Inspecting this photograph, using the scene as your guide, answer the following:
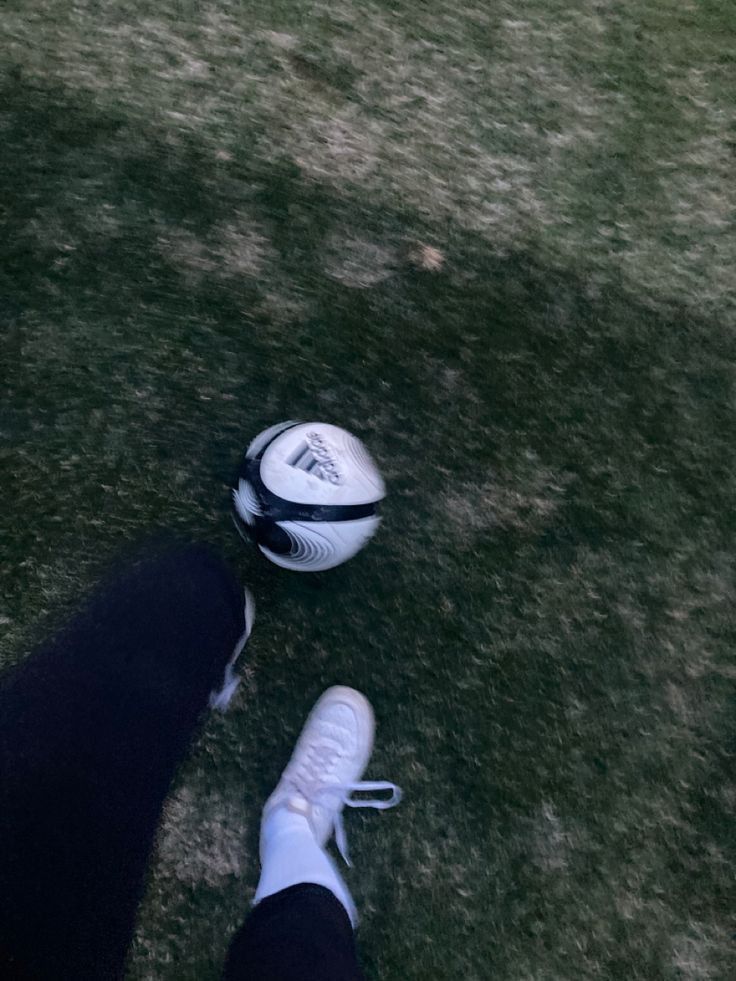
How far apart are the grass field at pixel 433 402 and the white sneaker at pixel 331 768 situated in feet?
0.15

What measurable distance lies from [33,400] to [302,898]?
137 centimetres

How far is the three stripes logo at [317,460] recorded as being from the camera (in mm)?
1577

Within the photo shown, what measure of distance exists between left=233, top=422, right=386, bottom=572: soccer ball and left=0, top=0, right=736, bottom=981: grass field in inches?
7.9

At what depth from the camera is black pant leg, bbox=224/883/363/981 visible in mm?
1317

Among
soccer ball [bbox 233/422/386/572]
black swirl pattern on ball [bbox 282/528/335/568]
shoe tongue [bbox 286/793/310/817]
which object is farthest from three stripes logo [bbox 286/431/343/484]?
shoe tongue [bbox 286/793/310/817]

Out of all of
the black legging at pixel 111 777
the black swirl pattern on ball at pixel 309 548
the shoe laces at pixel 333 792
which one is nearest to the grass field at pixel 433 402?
the shoe laces at pixel 333 792

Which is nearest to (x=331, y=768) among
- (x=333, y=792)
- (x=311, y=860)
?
(x=333, y=792)

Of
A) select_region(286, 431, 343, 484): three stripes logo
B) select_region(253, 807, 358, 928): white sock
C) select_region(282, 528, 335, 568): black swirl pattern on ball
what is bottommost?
select_region(253, 807, 358, 928): white sock

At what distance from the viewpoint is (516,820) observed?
70.0 inches

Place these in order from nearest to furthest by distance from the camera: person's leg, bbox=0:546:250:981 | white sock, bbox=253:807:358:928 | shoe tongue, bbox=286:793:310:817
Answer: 1. person's leg, bbox=0:546:250:981
2. white sock, bbox=253:807:358:928
3. shoe tongue, bbox=286:793:310:817

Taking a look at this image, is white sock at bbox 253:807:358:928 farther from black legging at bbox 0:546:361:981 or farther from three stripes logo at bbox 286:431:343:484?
three stripes logo at bbox 286:431:343:484

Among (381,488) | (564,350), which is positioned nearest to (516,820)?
(381,488)

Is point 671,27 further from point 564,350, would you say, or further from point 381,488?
point 381,488

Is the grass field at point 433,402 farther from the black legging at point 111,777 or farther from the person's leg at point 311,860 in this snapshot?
the black legging at point 111,777
